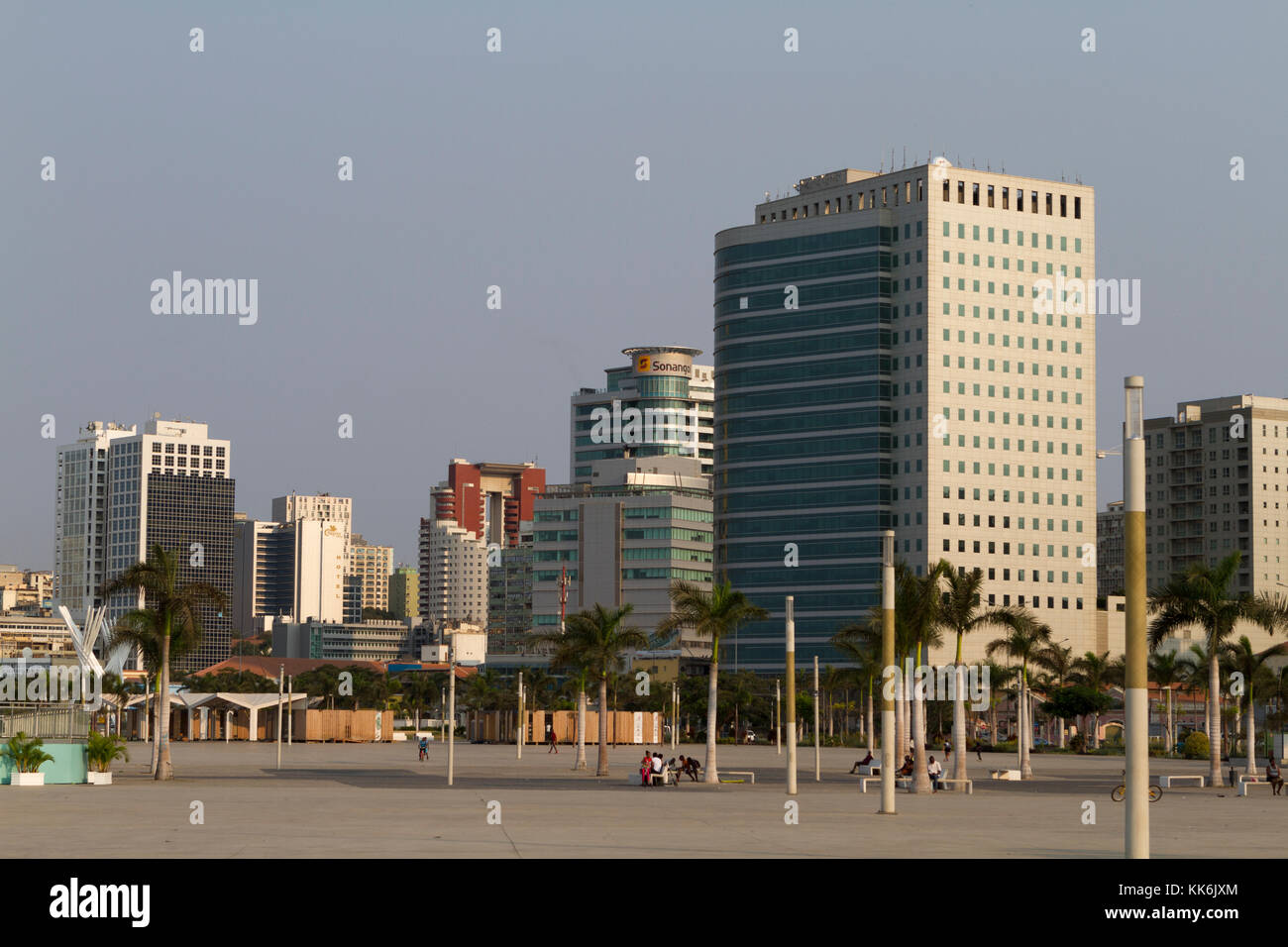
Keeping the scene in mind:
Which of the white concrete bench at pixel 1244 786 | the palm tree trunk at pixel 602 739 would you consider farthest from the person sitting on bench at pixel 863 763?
the white concrete bench at pixel 1244 786

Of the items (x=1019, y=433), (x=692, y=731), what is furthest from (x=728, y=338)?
(x=692, y=731)

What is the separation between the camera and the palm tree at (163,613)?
57.9 metres

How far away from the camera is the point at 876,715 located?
146125mm

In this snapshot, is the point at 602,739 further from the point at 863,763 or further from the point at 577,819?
the point at 577,819

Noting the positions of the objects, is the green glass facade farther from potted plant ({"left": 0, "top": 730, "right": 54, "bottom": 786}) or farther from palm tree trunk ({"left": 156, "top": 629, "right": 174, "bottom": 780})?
potted plant ({"left": 0, "top": 730, "right": 54, "bottom": 786})

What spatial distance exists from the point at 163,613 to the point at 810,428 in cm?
13670

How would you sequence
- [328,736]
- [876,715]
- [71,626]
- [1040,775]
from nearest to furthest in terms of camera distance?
[1040,775]
[71,626]
[328,736]
[876,715]

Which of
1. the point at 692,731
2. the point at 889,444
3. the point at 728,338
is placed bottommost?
the point at 692,731

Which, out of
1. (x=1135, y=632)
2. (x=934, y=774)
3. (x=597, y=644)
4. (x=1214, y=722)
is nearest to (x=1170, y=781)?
(x=1214, y=722)

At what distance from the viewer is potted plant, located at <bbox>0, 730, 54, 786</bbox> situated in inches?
2089
